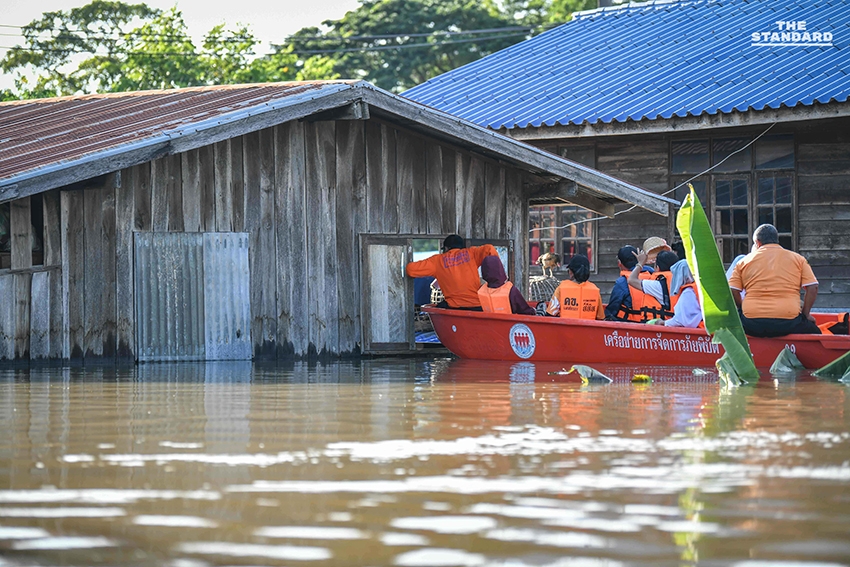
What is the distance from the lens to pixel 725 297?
38.0 feet

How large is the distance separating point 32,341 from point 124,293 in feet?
3.65

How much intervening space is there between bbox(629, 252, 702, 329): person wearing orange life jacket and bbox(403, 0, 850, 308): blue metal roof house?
10.7 ft

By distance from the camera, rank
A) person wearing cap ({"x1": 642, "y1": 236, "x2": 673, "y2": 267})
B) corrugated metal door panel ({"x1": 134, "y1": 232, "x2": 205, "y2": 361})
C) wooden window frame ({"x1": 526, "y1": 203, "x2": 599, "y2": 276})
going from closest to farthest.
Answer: corrugated metal door panel ({"x1": 134, "y1": 232, "x2": 205, "y2": 361}), person wearing cap ({"x1": 642, "y1": 236, "x2": 673, "y2": 267}), wooden window frame ({"x1": 526, "y1": 203, "x2": 599, "y2": 276})

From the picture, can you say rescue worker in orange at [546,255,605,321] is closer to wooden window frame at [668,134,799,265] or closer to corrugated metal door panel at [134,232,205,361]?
corrugated metal door panel at [134,232,205,361]

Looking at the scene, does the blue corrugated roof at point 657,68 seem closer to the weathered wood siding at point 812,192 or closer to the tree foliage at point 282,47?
the weathered wood siding at point 812,192

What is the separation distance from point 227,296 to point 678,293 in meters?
5.18

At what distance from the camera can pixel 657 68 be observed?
21047 mm

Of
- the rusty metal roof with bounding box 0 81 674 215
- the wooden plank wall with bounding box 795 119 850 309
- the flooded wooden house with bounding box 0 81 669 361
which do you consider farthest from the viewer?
the wooden plank wall with bounding box 795 119 850 309

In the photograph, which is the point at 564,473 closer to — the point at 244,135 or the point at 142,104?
the point at 244,135

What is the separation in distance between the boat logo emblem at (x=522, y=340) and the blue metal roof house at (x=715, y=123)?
3.29 meters

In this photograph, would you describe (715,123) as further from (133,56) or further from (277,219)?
(133,56)

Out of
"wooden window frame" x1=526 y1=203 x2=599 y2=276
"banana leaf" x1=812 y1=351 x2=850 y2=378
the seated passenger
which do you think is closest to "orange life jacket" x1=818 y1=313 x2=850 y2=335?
"banana leaf" x1=812 y1=351 x2=850 y2=378

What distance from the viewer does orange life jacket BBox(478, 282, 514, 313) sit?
48.3 ft

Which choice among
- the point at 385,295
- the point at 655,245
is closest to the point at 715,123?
the point at 655,245
